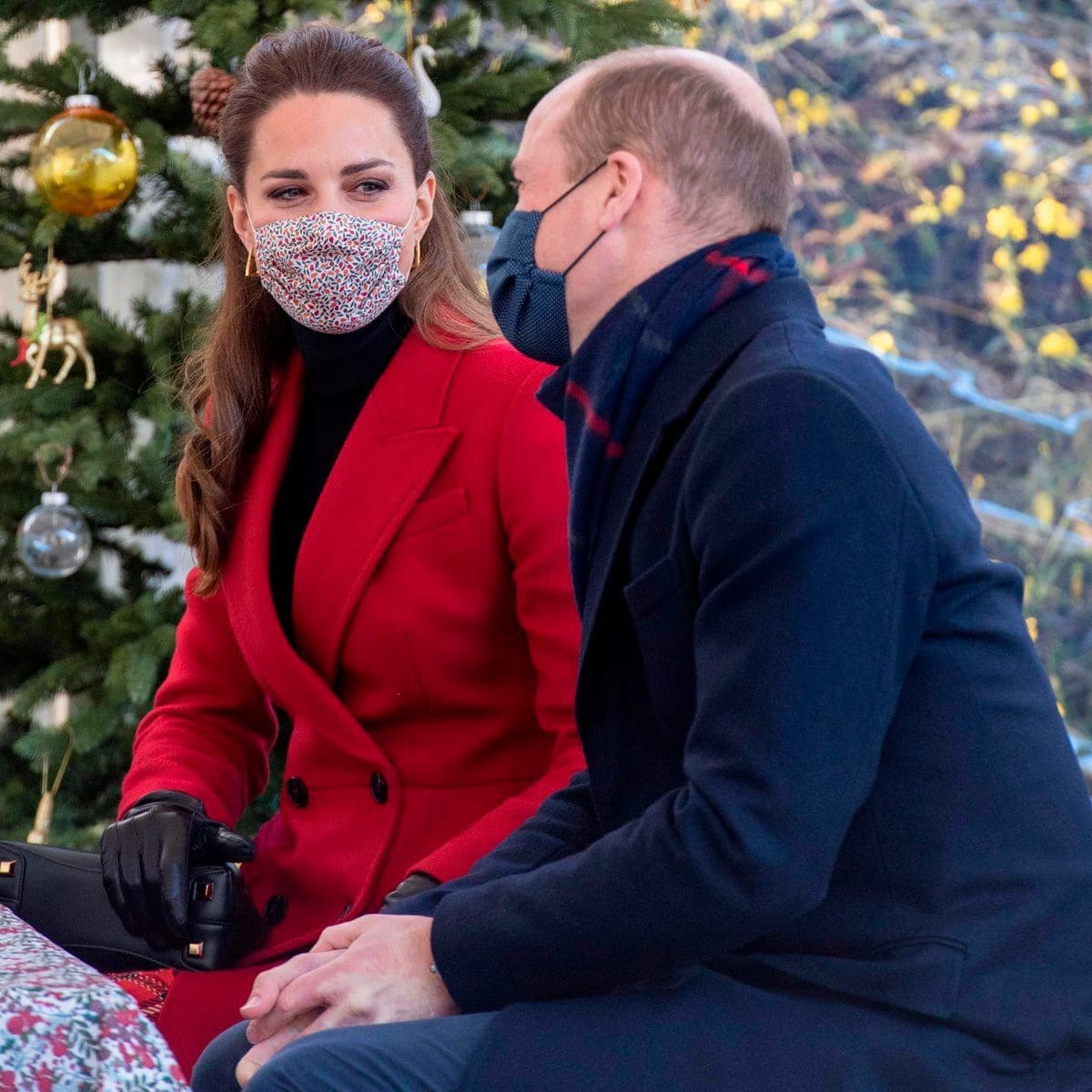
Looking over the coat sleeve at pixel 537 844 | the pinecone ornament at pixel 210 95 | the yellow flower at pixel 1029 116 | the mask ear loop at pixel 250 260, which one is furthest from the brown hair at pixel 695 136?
the yellow flower at pixel 1029 116

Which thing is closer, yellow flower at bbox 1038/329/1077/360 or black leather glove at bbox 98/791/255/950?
black leather glove at bbox 98/791/255/950

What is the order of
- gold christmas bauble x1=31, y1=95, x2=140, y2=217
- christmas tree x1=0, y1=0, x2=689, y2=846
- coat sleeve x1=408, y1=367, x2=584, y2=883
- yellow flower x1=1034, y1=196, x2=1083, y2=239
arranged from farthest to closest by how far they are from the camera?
yellow flower x1=1034, y1=196, x2=1083, y2=239 < christmas tree x1=0, y1=0, x2=689, y2=846 < gold christmas bauble x1=31, y1=95, x2=140, y2=217 < coat sleeve x1=408, y1=367, x2=584, y2=883

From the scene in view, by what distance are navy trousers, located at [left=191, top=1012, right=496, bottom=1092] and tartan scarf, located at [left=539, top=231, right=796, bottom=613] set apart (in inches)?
14.9

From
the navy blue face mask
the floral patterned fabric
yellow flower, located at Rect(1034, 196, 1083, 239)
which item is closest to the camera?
the floral patterned fabric

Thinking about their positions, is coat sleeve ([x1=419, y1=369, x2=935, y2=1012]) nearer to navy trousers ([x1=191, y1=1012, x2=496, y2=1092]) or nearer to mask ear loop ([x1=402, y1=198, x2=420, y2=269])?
navy trousers ([x1=191, y1=1012, x2=496, y2=1092])

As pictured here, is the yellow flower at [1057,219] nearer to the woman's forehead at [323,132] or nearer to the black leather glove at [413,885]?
the woman's forehead at [323,132]

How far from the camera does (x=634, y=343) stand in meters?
1.16

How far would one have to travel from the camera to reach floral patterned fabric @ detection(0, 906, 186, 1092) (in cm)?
81

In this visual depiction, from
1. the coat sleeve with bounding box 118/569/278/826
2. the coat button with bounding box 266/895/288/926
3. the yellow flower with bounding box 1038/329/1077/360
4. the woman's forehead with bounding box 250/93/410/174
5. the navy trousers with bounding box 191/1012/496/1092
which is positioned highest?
the woman's forehead with bounding box 250/93/410/174

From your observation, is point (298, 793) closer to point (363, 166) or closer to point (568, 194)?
point (363, 166)

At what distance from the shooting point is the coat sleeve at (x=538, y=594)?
158 cm

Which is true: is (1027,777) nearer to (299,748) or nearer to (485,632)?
(485,632)

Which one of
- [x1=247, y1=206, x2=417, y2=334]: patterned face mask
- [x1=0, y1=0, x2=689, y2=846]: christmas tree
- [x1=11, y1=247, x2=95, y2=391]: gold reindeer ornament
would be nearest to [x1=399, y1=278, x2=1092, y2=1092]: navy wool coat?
[x1=247, y1=206, x2=417, y2=334]: patterned face mask

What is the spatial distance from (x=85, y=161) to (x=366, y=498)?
935 mm
